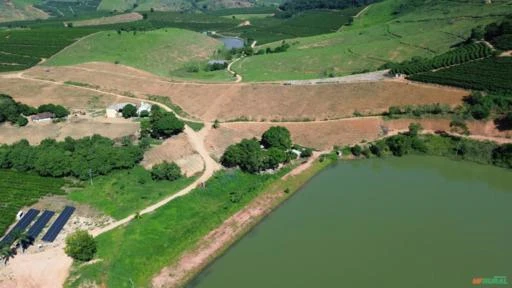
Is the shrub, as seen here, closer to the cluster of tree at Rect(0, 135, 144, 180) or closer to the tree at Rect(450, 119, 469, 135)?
the tree at Rect(450, 119, 469, 135)

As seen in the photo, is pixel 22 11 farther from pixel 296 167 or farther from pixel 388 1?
pixel 296 167

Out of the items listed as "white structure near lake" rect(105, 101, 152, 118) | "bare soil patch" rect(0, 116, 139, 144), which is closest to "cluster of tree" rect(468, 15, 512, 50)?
"white structure near lake" rect(105, 101, 152, 118)

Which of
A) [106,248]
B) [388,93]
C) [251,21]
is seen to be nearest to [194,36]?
[251,21]

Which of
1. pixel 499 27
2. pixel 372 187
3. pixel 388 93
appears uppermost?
pixel 499 27

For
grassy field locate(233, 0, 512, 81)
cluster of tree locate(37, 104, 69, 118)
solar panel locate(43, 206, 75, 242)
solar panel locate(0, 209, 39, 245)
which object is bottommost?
solar panel locate(43, 206, 75, 242)

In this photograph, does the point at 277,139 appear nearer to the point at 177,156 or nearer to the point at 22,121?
the point at 177,156

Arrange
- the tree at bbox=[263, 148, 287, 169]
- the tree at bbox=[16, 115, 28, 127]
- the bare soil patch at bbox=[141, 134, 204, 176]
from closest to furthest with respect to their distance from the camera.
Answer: the tree at bbox=[263, 148, 287, 169], the bare soil patch at bbox=[141, 134, 204, 176], the tree at bbox=[16, 115, 28, 127]

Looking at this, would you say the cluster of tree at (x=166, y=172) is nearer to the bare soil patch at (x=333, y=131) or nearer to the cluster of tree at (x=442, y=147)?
the bare soil patch at (x=333, y=131)
